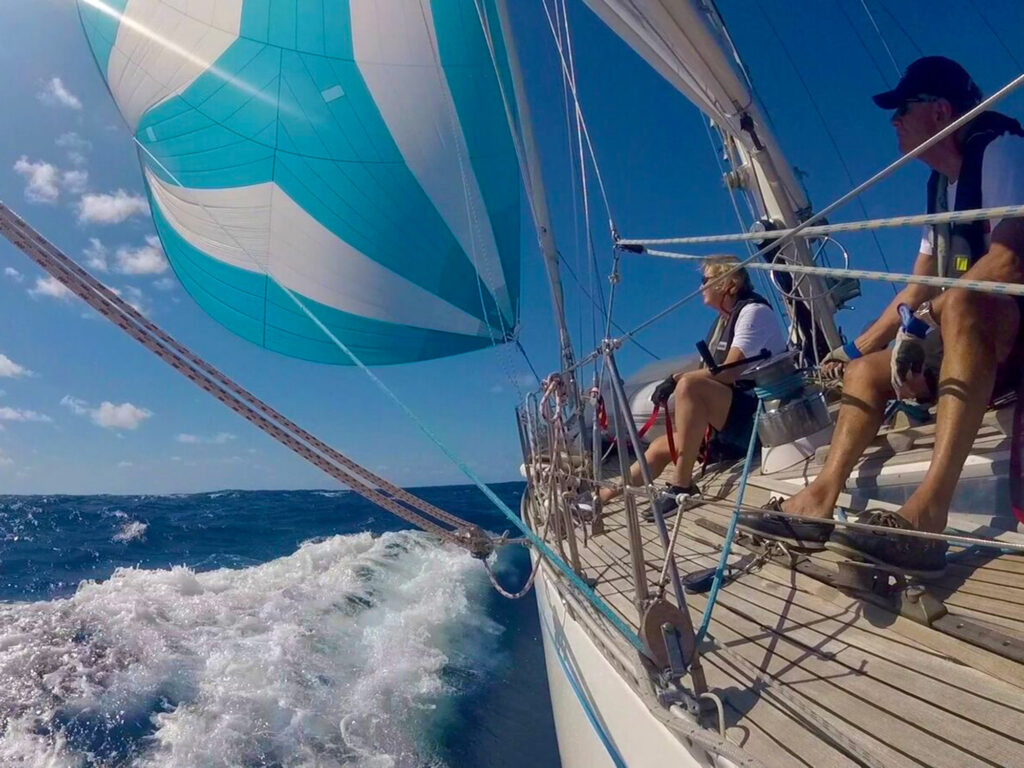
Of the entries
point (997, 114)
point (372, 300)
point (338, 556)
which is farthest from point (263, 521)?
point (997, 114)

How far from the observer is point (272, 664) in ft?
16.2

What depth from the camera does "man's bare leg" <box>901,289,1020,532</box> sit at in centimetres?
145

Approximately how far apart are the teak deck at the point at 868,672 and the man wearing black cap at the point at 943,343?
160mm

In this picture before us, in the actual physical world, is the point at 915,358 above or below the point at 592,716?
above

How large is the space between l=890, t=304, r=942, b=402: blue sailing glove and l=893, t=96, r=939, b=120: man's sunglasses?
659 millimetres

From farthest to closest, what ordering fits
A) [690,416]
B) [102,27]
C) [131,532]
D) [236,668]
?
[131,532], [102,27], [236,668], [690,416]

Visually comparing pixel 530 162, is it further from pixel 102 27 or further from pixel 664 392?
pixel 102 27

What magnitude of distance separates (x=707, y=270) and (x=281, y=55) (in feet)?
15.4

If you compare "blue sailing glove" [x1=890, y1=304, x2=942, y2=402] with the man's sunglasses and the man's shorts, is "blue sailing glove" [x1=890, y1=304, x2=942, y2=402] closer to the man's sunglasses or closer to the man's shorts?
the man's shorts

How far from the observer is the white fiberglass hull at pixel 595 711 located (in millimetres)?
1262

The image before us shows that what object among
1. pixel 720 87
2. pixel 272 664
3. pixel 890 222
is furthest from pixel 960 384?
pixel 272 664

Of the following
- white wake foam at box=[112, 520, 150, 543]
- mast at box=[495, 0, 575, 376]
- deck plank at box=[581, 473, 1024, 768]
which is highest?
mast at box=[495, 0, 575, 376]

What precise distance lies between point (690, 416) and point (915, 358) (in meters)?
1.17

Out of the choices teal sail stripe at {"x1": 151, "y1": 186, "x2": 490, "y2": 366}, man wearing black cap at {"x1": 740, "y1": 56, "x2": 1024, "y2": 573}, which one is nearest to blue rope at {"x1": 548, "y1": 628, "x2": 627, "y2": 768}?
man wearing black cap at {"x1": 740, "y1": 56, "x2": 1024, "y2": 573}
